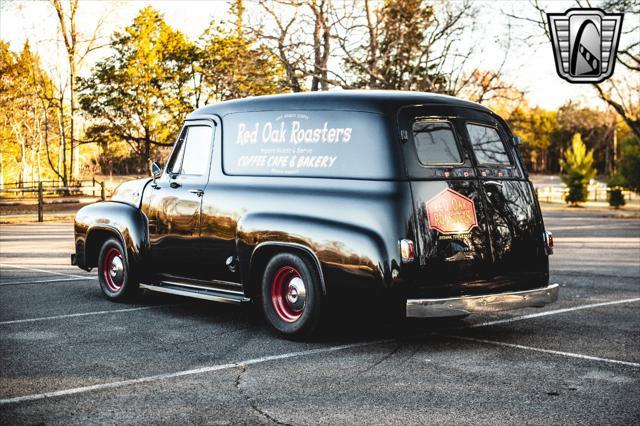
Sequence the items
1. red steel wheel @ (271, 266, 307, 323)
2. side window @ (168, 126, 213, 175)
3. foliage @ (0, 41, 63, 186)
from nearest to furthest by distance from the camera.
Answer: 1. red steel wheel @ (271, 266, 307, 323)
2. side window @ (168, 126, 213, 175)
3. foliage @ (0, 41, 63, 186)

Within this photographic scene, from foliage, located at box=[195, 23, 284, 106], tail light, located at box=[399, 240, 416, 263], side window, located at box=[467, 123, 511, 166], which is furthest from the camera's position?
foliage, located at box=[195, 23, 284, 106]

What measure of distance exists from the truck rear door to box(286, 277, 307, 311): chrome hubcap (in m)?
1.12

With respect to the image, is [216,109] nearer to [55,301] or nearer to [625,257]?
[55,301]

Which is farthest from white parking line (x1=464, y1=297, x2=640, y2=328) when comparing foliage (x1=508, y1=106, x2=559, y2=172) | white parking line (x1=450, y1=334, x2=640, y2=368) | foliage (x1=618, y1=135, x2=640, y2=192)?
foliage (x1=508, y1=106, x2=559, y2=172)

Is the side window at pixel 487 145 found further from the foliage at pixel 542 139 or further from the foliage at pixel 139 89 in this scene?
the foliage at pixel 542 139

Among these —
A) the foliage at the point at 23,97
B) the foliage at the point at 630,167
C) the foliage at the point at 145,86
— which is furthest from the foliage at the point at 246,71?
the foliage at the point at 630,167

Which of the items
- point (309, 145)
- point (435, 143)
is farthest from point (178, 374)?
point (435, 143)

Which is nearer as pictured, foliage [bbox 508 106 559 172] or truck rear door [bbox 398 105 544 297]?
truck rear door [bbox 398 105 544 297]

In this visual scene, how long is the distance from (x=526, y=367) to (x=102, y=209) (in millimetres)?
5397

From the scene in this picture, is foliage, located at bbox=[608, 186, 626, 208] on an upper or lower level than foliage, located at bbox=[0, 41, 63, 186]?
lower

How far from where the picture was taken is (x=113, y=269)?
942 centimetres

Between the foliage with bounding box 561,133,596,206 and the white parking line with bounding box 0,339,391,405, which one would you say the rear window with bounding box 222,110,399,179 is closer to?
the white parking line with bounding box 0,339,391,405

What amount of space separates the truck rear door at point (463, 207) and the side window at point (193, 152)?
7.54ft

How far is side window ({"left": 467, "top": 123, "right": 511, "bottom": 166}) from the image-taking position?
725 cm
